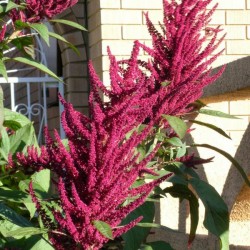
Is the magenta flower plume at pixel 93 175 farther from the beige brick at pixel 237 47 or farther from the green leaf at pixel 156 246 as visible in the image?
the beige brick at pixel 237 47

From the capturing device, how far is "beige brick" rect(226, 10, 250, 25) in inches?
269

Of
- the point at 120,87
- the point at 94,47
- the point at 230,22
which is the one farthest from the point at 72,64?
the point at 120,87

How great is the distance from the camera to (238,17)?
6.85m

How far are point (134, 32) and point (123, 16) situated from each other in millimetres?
158

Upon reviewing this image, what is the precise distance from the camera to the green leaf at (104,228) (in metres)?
1.42

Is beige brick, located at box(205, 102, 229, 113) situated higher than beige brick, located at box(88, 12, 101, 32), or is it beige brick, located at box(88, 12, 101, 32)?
beige brick, located at box(88, 12, 101, 32)

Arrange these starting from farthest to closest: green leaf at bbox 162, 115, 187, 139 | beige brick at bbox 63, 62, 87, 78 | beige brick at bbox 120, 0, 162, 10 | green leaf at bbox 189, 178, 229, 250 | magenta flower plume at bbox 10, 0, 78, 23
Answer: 1. beige brick at bbox 63, 62, 87, 78
2. beige brick at bbox 120, 0, 162, 10
3. magenta flower plume at bbox 10, 0, 78, 23
4. green leaf at bbox 189, 178, 229, 250
5. green leaf at bbox 162, 115, 187, 139

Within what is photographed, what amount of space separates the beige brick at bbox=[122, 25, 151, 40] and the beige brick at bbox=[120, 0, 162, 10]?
17 centimetres

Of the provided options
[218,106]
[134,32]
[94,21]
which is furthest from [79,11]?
[218,106]

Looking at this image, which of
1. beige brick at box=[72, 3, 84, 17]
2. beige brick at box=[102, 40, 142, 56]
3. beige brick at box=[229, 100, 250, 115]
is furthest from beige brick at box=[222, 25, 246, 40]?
beige brick at box=[72, 3, 84, 17]

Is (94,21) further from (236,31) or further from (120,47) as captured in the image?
(236,31)

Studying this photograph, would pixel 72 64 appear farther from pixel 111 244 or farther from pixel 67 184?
pixel 67 184

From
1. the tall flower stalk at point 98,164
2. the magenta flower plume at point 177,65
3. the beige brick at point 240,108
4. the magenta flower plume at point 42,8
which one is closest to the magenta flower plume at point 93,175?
the tall flower stalk at point 98,164

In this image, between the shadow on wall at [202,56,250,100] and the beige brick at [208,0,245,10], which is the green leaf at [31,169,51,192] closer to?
the shadow on wall at [202,56,250,100]
